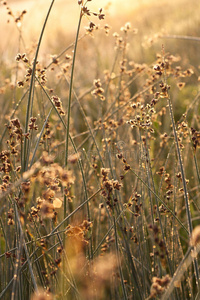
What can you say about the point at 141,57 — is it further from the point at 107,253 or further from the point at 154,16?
the point at 107,253

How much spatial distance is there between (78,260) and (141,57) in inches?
134

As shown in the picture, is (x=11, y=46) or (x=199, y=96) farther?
(x=11, y=46)

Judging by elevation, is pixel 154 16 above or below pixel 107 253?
above

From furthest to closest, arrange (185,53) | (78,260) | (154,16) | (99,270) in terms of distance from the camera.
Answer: (154,16), (185,53), (78,260), (99,270)

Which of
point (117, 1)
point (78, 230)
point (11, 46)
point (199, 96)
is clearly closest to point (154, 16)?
point (117, 1)

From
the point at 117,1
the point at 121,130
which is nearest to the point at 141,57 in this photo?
the point at 117,1

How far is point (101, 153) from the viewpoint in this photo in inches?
88.9

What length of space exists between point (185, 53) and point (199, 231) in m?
3.86

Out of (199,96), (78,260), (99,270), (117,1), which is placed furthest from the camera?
(117,1)

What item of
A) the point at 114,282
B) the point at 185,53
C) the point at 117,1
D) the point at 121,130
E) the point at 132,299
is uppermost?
the point at 117,1

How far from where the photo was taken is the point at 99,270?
1.45 metres

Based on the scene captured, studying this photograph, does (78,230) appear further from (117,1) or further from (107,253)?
(117,1)

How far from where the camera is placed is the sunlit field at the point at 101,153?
3.86ft

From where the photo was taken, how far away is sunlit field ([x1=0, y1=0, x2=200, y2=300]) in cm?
118
